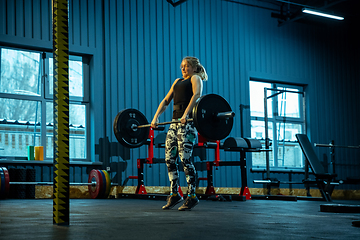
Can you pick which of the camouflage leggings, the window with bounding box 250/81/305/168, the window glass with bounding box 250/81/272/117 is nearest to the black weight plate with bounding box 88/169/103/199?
the camouflage leggings

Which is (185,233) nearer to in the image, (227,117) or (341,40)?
(227,117)

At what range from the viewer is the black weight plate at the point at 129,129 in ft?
13.4

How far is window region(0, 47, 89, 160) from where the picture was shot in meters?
5.67

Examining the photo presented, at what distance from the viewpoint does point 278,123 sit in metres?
7.79

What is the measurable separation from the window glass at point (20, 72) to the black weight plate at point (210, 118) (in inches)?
139

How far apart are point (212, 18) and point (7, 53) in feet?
11.0

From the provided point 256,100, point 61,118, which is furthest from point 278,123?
point 61,118

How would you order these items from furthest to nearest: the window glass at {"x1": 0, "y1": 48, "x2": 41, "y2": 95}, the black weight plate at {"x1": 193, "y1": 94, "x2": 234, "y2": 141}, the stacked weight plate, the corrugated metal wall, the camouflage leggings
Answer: the corrugated metal wall, the window glass at {"x1": 0, "y1": 48, "x2": 41, "y2": 95}, the stacked weight plate, the camouflage leggings, the black weight plate at {"x1": 193, "y1": 94, "x2": 234, "y2": 141}

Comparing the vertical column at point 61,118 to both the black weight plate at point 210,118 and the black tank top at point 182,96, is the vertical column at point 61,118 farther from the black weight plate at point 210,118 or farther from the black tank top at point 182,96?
the black tank top at point 182,96

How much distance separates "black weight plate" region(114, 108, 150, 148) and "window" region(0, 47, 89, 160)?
2.11 m

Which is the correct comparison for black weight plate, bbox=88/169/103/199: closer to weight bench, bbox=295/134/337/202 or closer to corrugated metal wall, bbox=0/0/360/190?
corrugated metal wall, bbox=0/0/360/190

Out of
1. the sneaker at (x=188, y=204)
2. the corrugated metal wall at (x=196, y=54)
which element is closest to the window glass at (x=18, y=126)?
the corrugated metal wall at (x=196, y=54)

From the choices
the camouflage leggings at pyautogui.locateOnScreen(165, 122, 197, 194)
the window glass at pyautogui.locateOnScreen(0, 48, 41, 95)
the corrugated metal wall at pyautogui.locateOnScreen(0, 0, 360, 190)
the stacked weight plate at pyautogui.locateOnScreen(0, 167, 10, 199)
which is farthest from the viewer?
the corrugated metal wall at pyautogui.locateOnScreen(0, 0, 360, 190)

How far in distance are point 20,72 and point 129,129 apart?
247 centimetres
